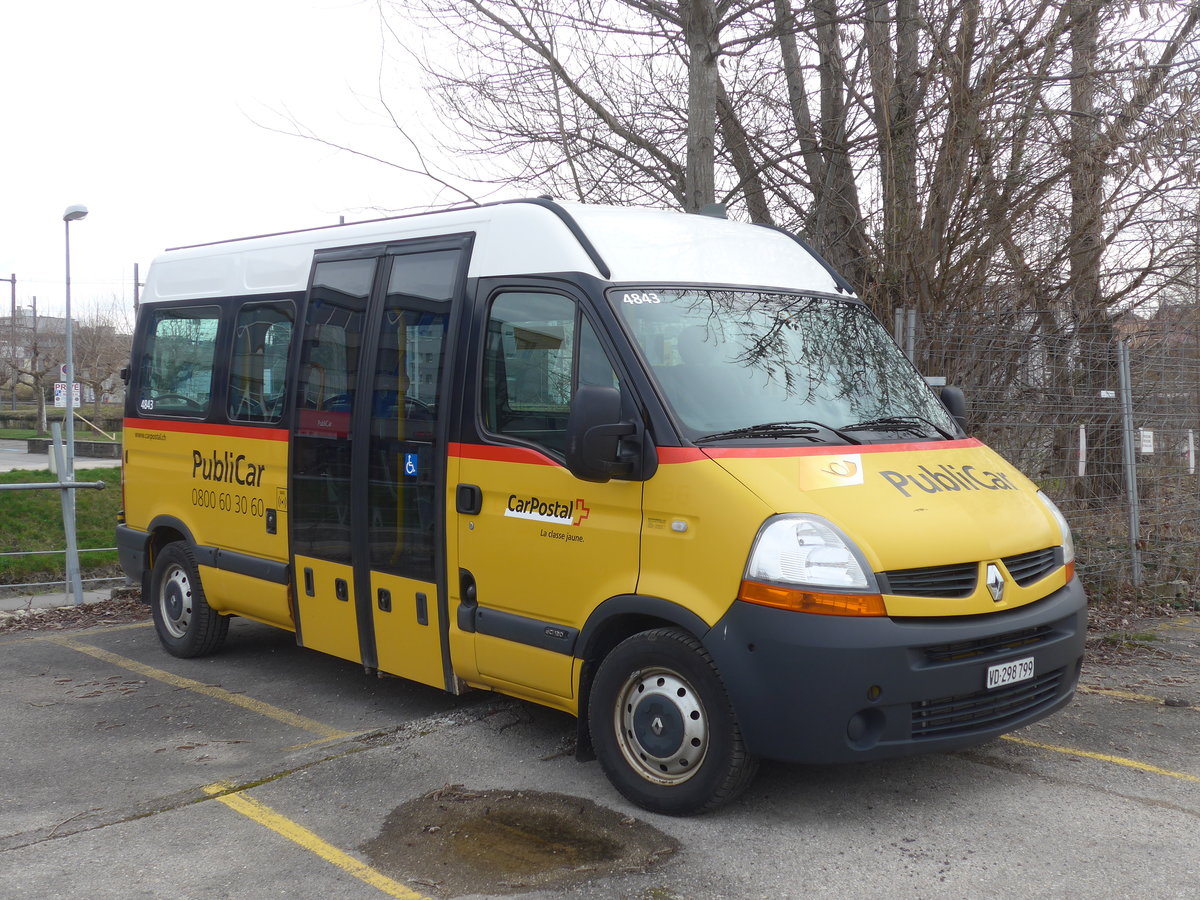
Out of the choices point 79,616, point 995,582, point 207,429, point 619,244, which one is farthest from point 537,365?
point 79,616

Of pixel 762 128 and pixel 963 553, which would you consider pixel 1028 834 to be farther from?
pixel 762 128

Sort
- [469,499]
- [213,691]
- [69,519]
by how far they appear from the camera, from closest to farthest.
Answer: [469,499]
[213,691]
[69,519]

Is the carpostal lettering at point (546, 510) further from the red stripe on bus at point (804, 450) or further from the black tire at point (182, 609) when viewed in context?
the black tire at point (182, 609)

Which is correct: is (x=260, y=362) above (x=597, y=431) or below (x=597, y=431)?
above

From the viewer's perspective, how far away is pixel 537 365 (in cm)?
523

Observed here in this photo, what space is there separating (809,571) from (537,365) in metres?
1.64

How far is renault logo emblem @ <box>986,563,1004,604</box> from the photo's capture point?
4539mm

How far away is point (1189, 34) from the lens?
9617mm

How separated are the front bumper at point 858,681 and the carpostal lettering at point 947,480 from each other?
0.56 meters

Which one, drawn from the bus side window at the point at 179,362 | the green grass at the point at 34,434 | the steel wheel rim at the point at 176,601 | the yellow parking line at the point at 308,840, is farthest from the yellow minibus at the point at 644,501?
the green grass at the point at 34,434

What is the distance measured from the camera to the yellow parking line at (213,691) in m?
6.12

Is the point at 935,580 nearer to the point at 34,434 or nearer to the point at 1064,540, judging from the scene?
the point at 1064,540

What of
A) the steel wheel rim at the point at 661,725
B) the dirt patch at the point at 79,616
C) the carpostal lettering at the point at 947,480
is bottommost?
the dirt patch at the point at 79,616

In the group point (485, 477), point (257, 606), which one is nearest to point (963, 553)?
point (485, 477)
